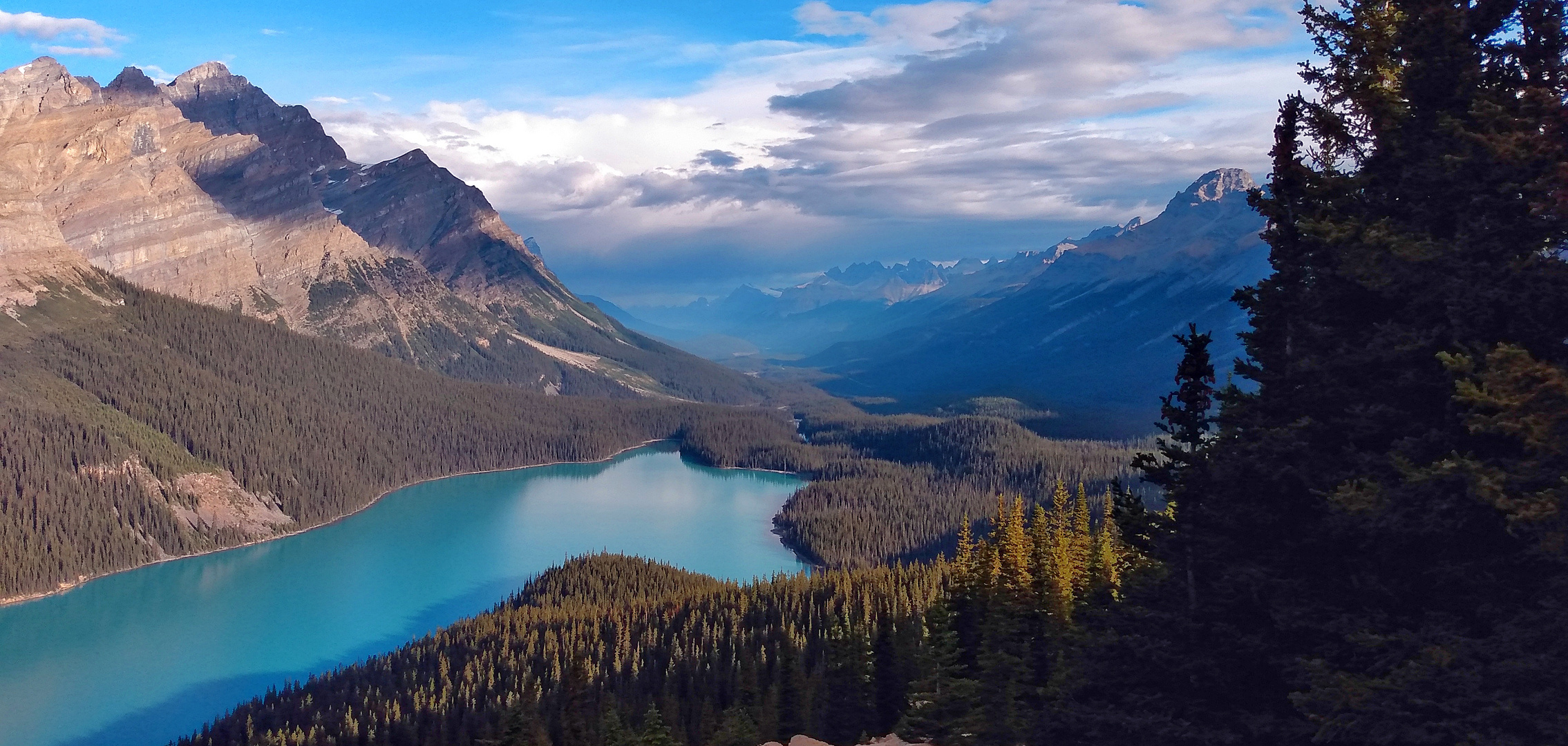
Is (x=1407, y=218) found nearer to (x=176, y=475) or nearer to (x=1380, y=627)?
(x=1380, y=627)

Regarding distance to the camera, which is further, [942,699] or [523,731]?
[523,731]

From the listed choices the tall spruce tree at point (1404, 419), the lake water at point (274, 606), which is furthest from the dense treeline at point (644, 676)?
the tall spruce tree at point (1404, 419)

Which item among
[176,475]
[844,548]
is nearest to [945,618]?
[844,548]

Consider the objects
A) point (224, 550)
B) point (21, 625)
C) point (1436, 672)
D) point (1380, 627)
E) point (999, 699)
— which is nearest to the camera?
point (1436, 672)

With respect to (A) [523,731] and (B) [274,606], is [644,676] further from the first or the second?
(B) [274,606]

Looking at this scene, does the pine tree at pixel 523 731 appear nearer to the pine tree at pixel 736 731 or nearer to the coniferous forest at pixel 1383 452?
the pine tree at pixel 736 731

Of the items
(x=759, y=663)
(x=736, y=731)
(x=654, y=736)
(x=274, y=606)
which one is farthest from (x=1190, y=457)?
(x=274, y=606)
